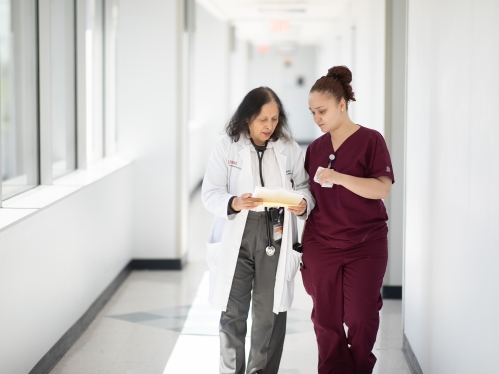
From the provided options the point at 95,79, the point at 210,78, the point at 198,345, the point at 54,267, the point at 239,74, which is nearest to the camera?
the point at 54,267

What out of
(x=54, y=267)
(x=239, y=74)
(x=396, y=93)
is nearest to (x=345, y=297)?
(x=54, y=267)

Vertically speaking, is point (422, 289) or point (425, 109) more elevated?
point (425, 109)

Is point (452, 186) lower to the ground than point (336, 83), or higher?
lower

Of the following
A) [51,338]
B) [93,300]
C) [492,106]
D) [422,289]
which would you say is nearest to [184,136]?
[93,300]

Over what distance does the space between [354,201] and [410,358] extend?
1440 millimetres

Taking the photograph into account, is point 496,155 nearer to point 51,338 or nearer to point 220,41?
point 51,338

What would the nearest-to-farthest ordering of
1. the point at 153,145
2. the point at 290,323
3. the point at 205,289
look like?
1. the point at 290,323
2. the point at 205,289
3. the point at 153,145

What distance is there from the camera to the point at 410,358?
164 inches

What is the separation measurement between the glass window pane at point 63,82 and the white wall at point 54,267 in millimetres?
401

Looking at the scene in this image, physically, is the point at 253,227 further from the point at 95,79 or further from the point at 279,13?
the point at 279,13

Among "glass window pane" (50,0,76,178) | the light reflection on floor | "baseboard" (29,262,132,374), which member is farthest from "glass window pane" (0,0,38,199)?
the light reflection on floor

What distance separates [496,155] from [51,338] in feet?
9.04

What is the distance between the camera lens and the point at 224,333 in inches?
133

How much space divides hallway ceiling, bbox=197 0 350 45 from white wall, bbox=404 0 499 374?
6.66m
